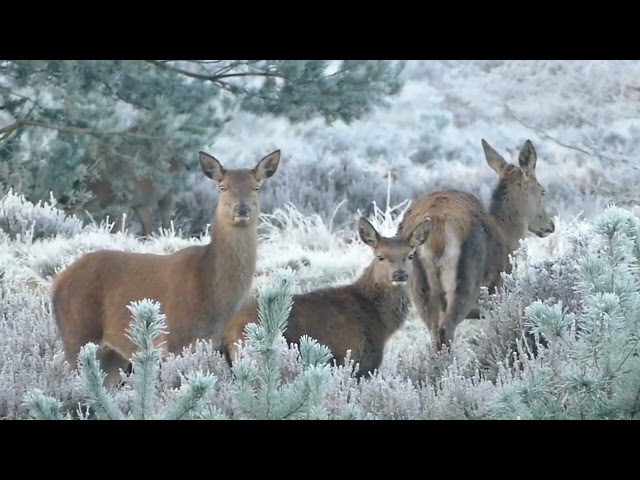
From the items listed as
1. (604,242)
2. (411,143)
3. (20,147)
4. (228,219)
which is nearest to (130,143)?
(20,147)

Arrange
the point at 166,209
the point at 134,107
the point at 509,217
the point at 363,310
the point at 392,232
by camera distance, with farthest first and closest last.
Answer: the point at 166,209 < the point at 134,107 < the point at 392,232 < the point at 509,217 < the point at 363,310

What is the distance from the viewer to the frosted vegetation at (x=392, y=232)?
14.6 ft

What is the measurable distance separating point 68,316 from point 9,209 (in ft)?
19.4

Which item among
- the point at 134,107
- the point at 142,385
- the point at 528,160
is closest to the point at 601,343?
the point at 142,385

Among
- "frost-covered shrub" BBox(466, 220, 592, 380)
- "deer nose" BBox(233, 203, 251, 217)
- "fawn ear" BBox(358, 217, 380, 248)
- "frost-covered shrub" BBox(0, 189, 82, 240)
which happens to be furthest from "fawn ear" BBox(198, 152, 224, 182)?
"frost-covered shrub" BBox(0, 189, 82, 240)

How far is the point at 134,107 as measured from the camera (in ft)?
47.9

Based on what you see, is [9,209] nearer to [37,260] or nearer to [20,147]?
[20,147]

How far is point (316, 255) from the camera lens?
1248cm

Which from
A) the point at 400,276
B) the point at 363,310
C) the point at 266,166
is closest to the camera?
the point at 400,276

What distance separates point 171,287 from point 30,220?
5826 mm

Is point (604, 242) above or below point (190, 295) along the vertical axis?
below

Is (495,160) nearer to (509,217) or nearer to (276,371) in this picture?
(509,217)

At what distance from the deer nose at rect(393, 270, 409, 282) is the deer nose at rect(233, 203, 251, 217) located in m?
1.17

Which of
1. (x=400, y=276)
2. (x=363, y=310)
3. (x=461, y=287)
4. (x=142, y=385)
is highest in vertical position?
(x=461, y=287)
